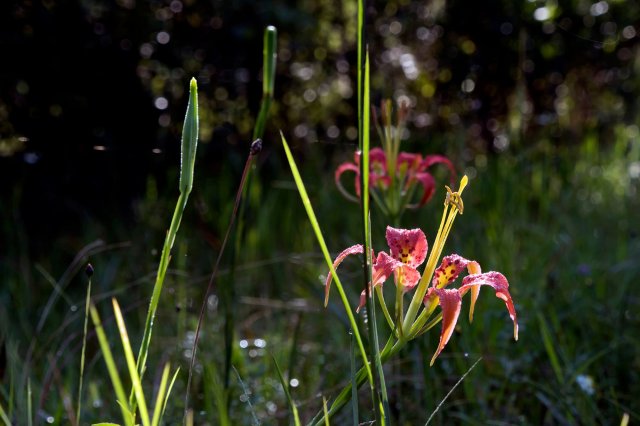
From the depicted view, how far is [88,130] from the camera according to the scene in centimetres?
312

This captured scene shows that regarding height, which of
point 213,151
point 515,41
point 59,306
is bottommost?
point 59,306

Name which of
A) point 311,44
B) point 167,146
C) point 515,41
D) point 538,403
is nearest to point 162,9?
point 167,146

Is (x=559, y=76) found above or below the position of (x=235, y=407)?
above

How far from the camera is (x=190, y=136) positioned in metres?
0.80

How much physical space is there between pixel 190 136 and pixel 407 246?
1.09 ft

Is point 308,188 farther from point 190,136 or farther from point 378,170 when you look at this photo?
point 190,136

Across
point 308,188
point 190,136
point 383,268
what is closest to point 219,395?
point 383,268

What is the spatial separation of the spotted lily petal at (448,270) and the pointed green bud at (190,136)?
33cm

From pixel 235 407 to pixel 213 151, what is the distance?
5.89 feet

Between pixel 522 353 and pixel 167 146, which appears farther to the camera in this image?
pixel 167 146

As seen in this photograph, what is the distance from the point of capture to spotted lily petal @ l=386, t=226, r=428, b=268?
39.2 inches

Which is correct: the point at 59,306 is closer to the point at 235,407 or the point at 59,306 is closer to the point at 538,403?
the point at 235,407

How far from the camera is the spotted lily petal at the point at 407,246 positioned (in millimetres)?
995

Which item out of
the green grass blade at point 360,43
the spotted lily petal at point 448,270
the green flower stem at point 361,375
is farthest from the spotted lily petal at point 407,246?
the green grass blade at point 360,43
